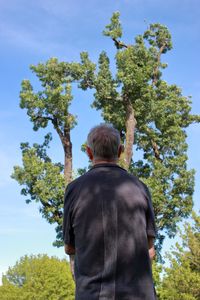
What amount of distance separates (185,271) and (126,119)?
8973mm

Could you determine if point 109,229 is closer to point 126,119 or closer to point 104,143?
point 104,143

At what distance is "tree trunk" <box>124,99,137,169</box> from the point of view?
86.8 feet

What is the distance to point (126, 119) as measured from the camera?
28.1m

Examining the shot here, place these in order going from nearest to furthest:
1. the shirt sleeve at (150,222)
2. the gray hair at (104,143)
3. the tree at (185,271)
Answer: the shirt sleeve at (150,222), the gray hair at (104,143), the tree at (185,271)

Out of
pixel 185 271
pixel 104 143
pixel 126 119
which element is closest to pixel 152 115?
pixel 126 119

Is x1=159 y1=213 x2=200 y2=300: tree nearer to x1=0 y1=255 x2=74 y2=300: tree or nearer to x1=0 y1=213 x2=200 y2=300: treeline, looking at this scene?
x1=0 y1=213 x2=200 y2=300: treeline

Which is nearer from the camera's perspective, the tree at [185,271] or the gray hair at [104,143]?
the gray hair at [104,143]

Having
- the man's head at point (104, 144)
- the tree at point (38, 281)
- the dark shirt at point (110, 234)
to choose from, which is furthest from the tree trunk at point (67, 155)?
the tree at point (38, 281)

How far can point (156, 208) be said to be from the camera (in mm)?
28812

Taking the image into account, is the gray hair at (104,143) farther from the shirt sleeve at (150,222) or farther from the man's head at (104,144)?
the shirt sleeve at (150,222)

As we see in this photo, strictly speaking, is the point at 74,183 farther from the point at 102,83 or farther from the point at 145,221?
the point at 102,83

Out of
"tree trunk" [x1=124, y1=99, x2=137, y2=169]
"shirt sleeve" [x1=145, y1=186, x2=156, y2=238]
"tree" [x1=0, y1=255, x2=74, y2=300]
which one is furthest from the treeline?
"shirt sleeve" [x1=145, y1=186, x2=156, y2=238]

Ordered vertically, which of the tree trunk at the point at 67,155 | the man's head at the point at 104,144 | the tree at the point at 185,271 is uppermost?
the tree trunk at the point at 67,155

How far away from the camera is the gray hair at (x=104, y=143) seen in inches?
126
